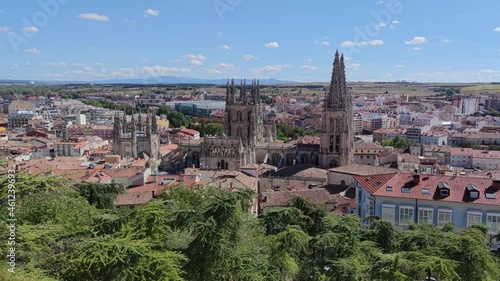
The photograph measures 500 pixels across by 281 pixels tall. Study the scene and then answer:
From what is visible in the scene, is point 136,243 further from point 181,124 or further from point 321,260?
point 181,124

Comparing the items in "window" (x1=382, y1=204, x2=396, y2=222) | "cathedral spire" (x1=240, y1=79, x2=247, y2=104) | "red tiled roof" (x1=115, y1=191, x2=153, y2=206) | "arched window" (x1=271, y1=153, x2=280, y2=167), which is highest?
"cathedral spire" (x1=240, y1=79, x2=247, y2=104)

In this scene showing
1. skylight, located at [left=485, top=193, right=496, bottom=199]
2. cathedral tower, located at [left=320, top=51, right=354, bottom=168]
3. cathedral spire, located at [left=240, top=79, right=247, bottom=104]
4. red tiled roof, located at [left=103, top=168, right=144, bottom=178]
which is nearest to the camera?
skylight, located at [left=485, top=193, right=496, bottom=199]

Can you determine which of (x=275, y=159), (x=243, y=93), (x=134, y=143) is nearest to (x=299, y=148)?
(x=275, y=159)

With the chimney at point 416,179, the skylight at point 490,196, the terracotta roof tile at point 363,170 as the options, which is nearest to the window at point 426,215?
the chimney at point 416,179

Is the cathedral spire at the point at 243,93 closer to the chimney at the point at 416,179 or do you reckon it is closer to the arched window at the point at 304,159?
the arched window at the point at 304,159

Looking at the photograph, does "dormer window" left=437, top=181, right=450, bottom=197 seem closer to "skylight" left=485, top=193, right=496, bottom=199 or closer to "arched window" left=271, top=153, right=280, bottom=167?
"skylight" left=485, top=193, right=496, bottom=199

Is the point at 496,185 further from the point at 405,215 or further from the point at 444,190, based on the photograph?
the point at 405,215

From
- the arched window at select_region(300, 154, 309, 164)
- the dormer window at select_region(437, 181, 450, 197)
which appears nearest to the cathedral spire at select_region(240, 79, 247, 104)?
the arched window at select_region(300, 154, 309, 164)
